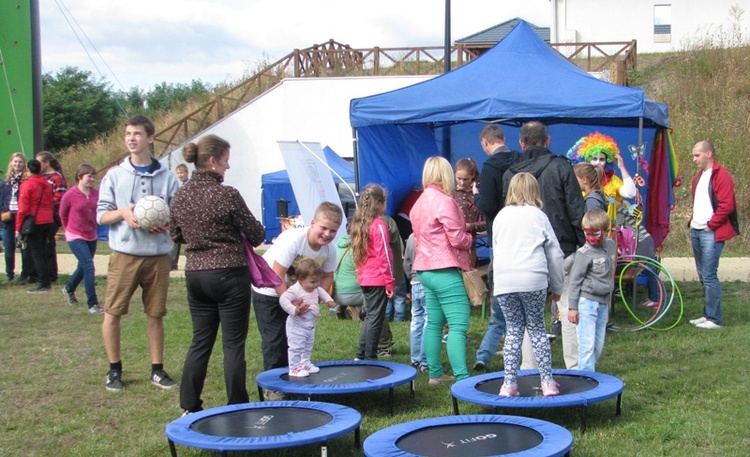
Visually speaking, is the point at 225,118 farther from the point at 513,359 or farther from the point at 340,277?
the point at 513,359

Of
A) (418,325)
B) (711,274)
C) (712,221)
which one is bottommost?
(418,325)

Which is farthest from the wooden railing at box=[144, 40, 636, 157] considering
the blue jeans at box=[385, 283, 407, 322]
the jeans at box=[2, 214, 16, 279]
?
the blue jeans at box=[385, 283, 407, 322]

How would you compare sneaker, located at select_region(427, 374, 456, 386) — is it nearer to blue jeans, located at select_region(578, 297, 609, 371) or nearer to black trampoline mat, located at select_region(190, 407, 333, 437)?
blue jeans, located at select_region(578, 297, 609, 371)

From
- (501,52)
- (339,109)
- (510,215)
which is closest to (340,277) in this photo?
(510,215)

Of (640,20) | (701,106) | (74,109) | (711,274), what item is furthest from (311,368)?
(74,109)

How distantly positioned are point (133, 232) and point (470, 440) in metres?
3.00

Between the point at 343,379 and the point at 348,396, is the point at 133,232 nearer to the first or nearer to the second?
the point at 343,379

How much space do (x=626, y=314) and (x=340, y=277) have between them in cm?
340

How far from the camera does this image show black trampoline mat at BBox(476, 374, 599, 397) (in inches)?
214

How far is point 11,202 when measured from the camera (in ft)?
40.6

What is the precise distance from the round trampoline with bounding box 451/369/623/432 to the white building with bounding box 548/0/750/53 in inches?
1180

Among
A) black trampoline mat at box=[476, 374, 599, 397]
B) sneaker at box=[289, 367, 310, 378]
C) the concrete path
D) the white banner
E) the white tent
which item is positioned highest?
the white tent

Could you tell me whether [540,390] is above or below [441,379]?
above

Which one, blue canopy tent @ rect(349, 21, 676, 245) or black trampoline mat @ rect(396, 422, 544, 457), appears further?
blue canopy tent @ rect(349, 21, 676, 245)
